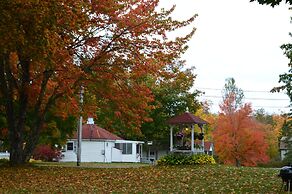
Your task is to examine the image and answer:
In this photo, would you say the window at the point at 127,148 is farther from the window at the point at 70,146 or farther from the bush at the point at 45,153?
the bush at the point at 45,153

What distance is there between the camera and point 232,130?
4781 cm

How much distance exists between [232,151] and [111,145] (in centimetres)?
1266

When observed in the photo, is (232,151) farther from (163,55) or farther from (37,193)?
(37,193)

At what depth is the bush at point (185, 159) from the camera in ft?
83.7

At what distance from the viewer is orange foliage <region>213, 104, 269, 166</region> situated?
47.3m

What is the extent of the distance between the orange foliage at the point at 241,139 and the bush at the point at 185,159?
72.2ft

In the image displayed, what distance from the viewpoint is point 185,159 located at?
25.6 metres

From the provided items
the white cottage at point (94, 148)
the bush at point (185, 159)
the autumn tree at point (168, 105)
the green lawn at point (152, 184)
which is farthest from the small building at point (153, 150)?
the green lawn at point (152, 184)

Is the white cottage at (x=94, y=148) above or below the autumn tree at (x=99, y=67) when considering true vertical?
below

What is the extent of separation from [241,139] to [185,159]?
23.2 metres

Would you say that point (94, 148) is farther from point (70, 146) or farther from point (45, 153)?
point (45, 153)

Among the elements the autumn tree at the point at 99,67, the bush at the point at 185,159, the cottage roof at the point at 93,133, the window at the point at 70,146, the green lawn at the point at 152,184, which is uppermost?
the autumn tree at the point at 99,67

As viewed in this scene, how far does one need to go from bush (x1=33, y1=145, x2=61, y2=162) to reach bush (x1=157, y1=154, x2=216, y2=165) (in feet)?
58.6

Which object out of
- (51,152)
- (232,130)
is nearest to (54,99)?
(51,152)
